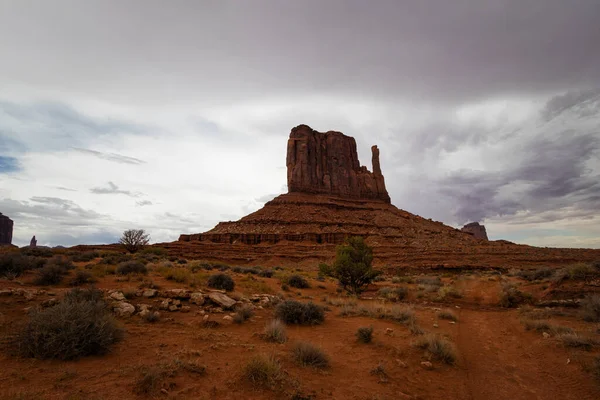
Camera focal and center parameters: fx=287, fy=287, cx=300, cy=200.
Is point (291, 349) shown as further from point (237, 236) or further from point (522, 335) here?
point (237, 236)

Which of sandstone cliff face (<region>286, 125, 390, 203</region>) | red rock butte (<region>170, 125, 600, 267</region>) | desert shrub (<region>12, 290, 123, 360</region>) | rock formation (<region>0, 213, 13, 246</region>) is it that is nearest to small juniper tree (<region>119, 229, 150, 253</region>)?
red rock butte (<region>170, 125, 600, 267</region>)

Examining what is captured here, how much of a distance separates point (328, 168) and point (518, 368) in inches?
3503

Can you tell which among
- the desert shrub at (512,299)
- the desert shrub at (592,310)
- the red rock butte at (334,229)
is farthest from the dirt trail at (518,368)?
the red rock butte at (334,229)

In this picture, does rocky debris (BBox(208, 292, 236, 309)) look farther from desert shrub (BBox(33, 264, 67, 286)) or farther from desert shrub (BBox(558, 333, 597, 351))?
desert shrub (BBox(558, 333, 597, 351))

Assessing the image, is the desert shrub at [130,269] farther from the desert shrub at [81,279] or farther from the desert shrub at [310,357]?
the desert shrub at [310,357]

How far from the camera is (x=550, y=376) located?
6273 millimetres

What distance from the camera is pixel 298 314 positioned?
9742 mm

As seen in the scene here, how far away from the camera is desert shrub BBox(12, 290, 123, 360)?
5125 millimetres

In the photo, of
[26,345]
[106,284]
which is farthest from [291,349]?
[106,284]

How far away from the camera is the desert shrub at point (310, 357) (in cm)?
603

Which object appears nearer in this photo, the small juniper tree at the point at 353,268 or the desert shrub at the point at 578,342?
the desert shrub at the point at 578,342

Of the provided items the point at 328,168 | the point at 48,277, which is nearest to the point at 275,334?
the point at 48,277

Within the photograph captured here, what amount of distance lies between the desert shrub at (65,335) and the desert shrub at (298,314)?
4937mm

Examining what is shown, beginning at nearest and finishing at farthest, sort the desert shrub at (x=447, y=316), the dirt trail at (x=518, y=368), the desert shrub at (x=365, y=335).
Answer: the dirt trail at (x=518, y=368) → the desert shrub at (x=365, y=335) → the desert shrub at (x=447, y=316)
